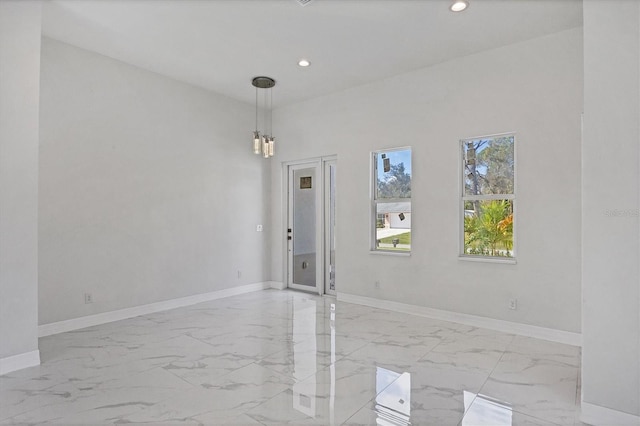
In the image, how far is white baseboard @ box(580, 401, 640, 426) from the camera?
219 centimetres

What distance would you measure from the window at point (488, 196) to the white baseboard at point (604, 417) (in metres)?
2.00

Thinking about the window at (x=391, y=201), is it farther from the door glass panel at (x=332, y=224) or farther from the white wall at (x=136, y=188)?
the white wall at (x=136, y=188)

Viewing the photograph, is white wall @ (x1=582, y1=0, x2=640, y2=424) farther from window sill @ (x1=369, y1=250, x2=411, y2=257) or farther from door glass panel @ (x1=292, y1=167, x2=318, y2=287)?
door glass panel @ (x1=292, y1=167, x2=318, y2=287)

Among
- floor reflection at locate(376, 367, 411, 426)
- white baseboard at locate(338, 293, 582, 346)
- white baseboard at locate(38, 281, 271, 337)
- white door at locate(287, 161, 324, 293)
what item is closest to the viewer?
floor reflection at locate(376, 367, 411, 426)

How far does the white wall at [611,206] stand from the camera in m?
2.20

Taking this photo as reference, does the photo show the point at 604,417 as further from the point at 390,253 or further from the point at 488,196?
the point at 390,253

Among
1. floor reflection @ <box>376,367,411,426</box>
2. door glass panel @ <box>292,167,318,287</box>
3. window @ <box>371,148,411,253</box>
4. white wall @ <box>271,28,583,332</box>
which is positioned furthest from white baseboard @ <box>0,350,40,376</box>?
window @ <box>371,148,411,253</box>

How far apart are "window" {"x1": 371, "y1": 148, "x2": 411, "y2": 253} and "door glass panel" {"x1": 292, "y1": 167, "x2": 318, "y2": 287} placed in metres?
1.22

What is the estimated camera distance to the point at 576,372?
3000 mm

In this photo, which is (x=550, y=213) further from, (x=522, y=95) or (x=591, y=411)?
(x=591, y=411)

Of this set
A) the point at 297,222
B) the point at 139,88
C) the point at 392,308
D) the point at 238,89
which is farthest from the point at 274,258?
the point at 139,88

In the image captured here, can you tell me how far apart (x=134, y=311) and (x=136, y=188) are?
5.20 feet

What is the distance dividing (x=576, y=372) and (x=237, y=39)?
450 centimetres

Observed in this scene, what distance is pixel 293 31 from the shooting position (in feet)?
12.3
